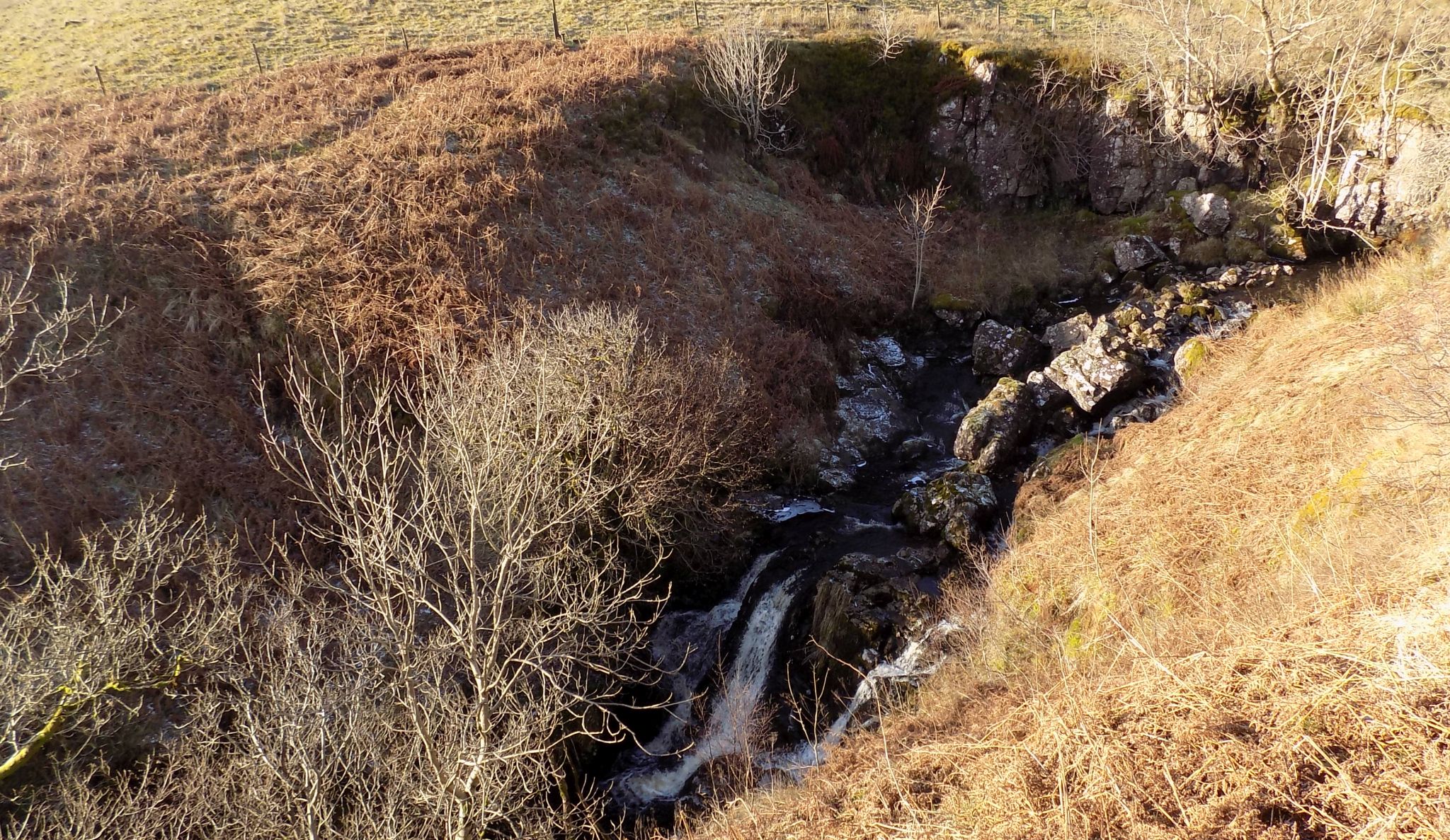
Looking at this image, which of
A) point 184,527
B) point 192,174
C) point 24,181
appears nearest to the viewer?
point 184,527

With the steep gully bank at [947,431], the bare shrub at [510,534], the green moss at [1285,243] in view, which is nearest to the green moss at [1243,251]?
the steep gully bank at [947,431]

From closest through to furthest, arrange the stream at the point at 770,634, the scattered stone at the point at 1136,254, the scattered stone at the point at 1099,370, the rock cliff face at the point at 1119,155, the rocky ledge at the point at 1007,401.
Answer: the stream at the point at 770,634, the rocky ledge at the point at 1007,401, the scattered stone at the point at 1099,370, the rock cliff face at the point at 1119,155, the scattered stone at the point at 1136,254

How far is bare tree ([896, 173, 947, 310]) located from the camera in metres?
25.3

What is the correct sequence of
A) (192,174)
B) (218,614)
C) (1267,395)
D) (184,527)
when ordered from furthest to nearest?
(192,174) → (184,527) → (1267,395) → (218,614)

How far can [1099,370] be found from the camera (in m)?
18.9

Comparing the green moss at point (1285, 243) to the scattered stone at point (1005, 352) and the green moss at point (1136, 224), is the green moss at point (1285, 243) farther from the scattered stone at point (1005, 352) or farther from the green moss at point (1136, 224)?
the scattered stone at point (1005, 352)

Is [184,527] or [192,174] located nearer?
[184,527]

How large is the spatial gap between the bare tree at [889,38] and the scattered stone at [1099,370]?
Result: 17248 mm

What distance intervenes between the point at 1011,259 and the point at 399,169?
70.4 feet

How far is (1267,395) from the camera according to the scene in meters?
13.1

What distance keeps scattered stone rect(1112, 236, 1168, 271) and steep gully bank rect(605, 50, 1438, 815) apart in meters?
0.07

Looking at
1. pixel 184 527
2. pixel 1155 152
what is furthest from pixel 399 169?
pixel 1155 152

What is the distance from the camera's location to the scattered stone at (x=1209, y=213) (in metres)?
25.0

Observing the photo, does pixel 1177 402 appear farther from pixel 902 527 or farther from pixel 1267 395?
pixel 902 527
